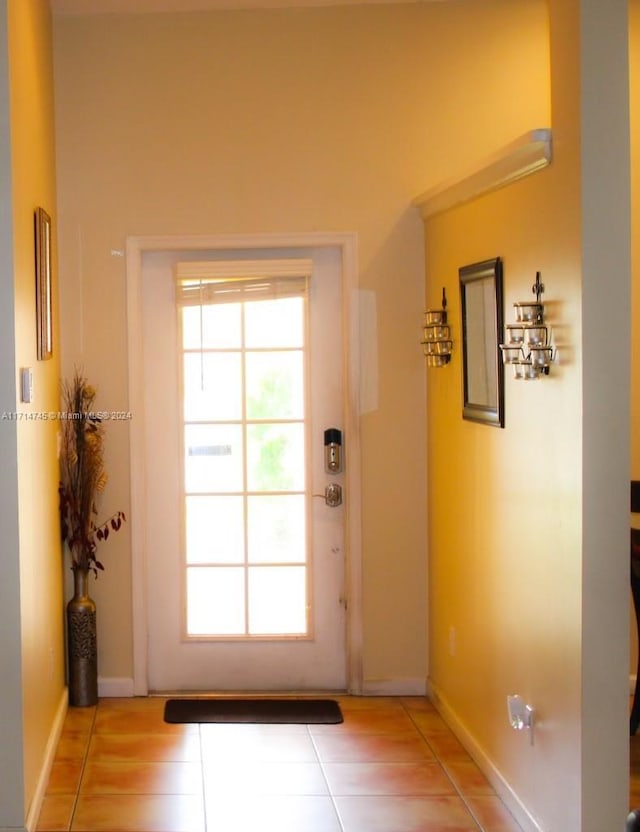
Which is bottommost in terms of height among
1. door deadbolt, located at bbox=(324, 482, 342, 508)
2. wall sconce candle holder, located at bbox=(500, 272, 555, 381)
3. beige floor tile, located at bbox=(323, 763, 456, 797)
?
beige floor tile, located at bbox=(323, 763, 456, 797)

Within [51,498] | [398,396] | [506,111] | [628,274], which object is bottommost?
[51,498]

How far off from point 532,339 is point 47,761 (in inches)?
90.5

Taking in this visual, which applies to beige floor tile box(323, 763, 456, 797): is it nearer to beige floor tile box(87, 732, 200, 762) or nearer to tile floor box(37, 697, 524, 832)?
tile floor box(37, 697, 524, 832)

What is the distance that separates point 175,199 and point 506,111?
1.48m

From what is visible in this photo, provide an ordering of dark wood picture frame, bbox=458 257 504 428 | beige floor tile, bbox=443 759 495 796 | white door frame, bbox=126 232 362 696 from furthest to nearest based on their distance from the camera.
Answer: white door frame, bbox=126 232 362 696 → beige floor tile, bbox=443 759 495 796 → dark wood picture frame, bbox=458 257 504 428

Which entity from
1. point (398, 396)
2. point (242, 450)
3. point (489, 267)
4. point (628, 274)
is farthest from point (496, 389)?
point (242, 450)

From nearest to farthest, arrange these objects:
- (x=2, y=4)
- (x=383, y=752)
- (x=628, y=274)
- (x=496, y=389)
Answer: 1. (x=628, y=274)
2. (x=2, y=4)
3. (x=496, y=389)
4. (x=383, y=752)

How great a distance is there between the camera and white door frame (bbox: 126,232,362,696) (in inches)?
197

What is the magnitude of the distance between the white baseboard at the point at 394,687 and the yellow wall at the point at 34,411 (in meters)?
1.34

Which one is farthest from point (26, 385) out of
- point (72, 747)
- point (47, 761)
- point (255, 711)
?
point (255, 711)

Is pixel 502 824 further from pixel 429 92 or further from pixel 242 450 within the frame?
pixel 429 92

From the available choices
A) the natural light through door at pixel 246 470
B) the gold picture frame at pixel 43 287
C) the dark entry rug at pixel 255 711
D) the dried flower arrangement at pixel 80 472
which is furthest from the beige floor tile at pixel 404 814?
the gold picture frame at pixel 43 287

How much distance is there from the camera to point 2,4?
3.51 m

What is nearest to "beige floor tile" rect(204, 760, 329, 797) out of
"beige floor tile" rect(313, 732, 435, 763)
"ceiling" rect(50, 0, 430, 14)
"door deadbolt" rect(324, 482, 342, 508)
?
"beige floor tile" rect(313, 732, 435, 763)
